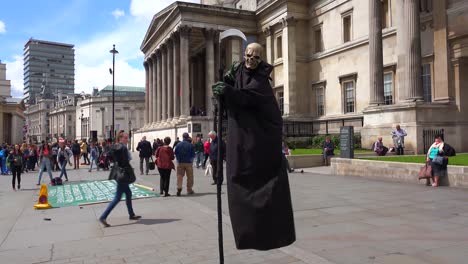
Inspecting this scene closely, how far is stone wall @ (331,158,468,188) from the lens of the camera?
11.8 metres

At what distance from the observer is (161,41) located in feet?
156

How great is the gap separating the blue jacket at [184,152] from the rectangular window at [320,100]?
2493cm

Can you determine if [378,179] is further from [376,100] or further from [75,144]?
[75,144]

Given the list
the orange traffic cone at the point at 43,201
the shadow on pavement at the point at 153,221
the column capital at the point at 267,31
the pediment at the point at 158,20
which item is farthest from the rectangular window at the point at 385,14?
the orange traffic cone at the point at 43,201

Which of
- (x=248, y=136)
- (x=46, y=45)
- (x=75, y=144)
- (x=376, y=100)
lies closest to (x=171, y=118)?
(x=75, y=144)

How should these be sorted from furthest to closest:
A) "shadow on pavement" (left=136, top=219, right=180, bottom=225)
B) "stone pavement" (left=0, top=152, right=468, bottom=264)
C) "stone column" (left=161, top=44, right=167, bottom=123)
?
1. "stone column" (left=161, top=44, right=167, bottom=123)
2. "shadow on pavement" (left=136, top=219, right=180, bottom=225)
3. "stone pavement" (left=0, top=152, right=468, bottom=264)

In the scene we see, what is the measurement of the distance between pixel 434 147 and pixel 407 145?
28.8ft

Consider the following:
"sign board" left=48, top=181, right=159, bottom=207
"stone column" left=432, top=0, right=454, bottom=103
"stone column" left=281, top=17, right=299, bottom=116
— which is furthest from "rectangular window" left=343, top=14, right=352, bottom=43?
"sign board" left=48, top=181, right=159, bottom=207

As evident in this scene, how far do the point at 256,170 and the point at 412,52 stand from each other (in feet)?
69.2

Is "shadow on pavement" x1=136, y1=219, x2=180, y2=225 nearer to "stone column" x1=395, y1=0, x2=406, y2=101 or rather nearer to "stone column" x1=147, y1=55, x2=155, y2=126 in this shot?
"stone column" x1=395, y1=0, x2=406, y2=101

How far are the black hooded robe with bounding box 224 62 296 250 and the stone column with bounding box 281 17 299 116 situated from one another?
3319 centimetres

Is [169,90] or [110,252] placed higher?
[169,90]

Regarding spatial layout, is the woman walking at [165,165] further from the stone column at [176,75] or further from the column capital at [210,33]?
the stone column at [176,75]

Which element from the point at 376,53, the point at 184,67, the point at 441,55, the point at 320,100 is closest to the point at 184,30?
the point at 184,67
